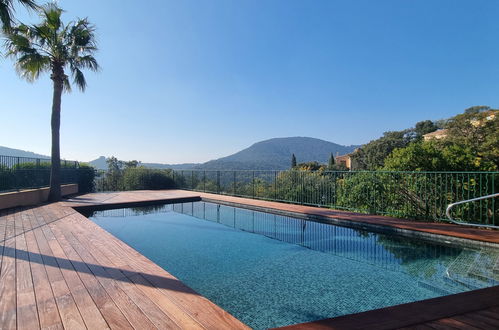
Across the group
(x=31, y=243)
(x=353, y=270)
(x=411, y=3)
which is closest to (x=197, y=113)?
(x=411, y=3)

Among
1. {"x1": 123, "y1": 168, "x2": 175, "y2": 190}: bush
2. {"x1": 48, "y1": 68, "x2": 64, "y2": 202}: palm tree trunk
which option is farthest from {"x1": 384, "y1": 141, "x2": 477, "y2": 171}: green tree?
{"x1": 123, "y1": 168, "x2": 175, "y2": 190}: bush

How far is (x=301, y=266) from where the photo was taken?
344 centimetres

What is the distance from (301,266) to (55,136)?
777 cm

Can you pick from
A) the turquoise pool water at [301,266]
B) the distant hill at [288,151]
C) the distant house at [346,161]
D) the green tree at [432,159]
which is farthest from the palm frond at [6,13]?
the distant hill at [288,151]

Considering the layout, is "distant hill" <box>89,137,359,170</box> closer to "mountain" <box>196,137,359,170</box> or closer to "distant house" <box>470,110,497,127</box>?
"mountain" <box>196,137,359,170</box>

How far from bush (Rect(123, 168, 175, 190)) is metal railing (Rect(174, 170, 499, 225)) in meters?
5.25

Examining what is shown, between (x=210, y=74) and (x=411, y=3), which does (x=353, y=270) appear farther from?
(x=210, y=74)

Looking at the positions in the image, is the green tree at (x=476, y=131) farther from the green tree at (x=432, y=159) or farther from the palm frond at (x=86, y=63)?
the palm frond at (x=86, y=63)

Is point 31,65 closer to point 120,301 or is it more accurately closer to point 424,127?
point 120,301

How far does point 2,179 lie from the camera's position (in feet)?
21.6

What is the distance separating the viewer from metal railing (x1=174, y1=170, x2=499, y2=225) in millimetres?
4633

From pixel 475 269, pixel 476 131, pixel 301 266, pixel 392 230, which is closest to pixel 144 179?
pixel 301 266

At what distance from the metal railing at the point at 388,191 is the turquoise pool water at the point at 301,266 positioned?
1.29m

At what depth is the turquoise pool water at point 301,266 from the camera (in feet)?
8.15
